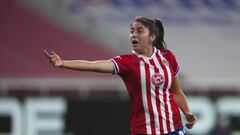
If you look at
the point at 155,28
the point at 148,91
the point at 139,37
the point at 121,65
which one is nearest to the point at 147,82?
the point at 148,91

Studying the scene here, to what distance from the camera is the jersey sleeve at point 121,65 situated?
5.82 meters

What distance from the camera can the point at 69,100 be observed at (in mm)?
10570

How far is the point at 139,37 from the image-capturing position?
589cm

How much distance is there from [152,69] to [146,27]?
33cm

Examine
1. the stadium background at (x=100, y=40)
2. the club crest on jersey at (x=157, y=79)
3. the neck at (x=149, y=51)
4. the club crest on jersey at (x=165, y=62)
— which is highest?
the stadium background at (x=100, y=40)

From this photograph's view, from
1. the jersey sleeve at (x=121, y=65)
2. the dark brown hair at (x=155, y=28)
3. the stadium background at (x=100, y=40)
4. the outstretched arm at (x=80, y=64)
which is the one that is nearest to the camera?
the outstretched arm at (x=80, y=64)

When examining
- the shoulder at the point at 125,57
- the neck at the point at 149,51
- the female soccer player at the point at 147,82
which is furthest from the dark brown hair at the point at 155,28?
the shoulder at the point at 125,57

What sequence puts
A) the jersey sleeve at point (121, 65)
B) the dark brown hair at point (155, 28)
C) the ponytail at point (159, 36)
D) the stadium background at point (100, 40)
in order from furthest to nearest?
the stadium background at point (100, 40) < the ponytail at point (159, 36) < the dark brown hair at point (155, 28) < the jersey sleeve at point (121, 65)

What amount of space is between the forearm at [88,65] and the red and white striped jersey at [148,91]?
0.09 m

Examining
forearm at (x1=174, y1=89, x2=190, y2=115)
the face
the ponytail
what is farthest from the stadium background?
the face

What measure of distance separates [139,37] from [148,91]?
43cm

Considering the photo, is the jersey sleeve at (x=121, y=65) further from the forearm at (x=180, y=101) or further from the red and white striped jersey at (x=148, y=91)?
the forearm at (x=180, y=101)

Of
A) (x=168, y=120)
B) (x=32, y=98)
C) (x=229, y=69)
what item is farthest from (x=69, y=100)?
(x=229, y=69)

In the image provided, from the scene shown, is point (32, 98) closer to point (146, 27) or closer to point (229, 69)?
point (146, 27)
